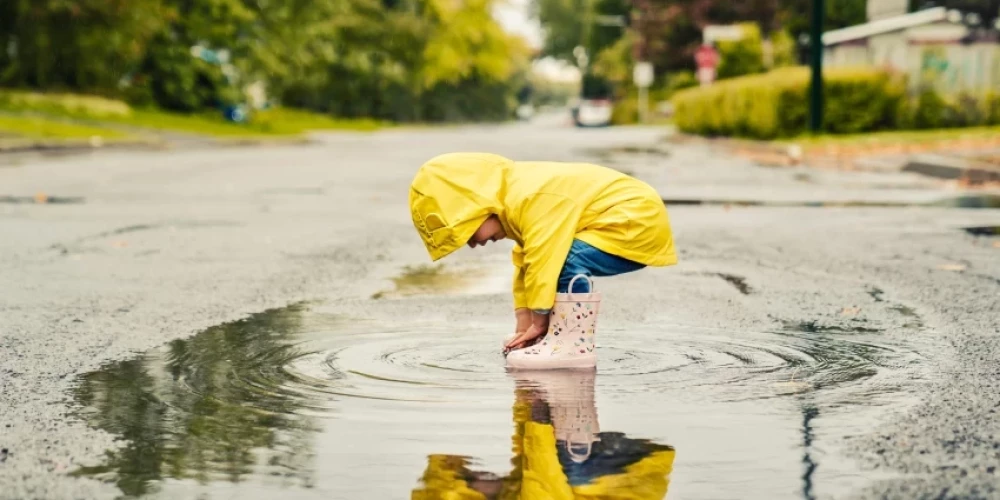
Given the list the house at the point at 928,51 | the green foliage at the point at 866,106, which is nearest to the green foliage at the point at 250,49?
the green foliage at the point at 866,106

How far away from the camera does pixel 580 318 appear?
20.1 ft

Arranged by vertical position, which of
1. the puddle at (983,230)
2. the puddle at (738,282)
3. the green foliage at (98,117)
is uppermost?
the puddle at (738,282)

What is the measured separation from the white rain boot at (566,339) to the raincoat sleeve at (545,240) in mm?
113

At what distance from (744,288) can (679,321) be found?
1474mm

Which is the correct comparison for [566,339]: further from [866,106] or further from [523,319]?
[866,106]

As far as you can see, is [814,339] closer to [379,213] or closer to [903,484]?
[903,484]

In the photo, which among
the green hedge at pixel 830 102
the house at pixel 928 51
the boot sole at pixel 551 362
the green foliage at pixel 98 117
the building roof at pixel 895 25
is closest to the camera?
the boot sole at pixel 551 362

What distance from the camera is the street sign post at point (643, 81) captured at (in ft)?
241

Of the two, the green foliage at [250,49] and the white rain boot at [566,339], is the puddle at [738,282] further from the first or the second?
the green foliage at [250,49]

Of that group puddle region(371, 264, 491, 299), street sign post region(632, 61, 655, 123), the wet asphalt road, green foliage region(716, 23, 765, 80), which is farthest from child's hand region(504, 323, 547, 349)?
street sign post region(632, 61, 655, 123)

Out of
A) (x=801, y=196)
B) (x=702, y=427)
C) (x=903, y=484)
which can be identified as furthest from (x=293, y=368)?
(x=801, y=196)

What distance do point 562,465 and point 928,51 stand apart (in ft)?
116

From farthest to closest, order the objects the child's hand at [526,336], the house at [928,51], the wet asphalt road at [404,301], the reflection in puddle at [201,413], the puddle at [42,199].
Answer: the house at [928,51]
the puddle at [42,199]
the child's hand at [526,336]
the wet asphalt road at [404,301]
the reflection in puddle at [201,413]

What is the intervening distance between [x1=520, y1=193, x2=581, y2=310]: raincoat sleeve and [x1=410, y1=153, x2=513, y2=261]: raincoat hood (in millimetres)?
A: 136
